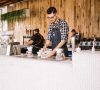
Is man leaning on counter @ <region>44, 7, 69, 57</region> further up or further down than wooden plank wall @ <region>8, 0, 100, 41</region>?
further down

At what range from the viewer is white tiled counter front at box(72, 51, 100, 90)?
1.81 metres

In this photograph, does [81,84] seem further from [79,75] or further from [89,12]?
[89,12]

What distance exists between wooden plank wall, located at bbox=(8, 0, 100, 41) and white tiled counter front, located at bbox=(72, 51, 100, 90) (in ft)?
18.6

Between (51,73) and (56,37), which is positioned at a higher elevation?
(56,37)

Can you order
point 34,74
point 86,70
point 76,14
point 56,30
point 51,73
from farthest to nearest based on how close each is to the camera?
point 76,14
point 56,30
point 34,74
point 51,73
point 86,70

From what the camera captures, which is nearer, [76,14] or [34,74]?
[34,74]

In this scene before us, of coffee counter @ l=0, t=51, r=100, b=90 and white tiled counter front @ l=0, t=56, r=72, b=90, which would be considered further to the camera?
white tiled counter front @ l=0, t=56, r=72, b=90

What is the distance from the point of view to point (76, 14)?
26.9 ft

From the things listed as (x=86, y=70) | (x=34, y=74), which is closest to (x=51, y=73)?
(x=34, y=74)

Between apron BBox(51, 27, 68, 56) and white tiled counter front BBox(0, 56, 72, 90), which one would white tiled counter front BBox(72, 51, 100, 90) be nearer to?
white tiled counter front BBox(0, 56, 72, 90)

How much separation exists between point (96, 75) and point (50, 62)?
2.38ft

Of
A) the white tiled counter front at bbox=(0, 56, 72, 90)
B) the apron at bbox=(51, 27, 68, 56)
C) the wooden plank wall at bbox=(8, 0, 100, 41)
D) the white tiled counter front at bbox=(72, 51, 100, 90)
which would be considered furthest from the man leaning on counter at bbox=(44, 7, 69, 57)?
the wooden plank wall at bbox=(8, 0, 100, 41)

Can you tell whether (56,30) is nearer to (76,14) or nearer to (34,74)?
(34,74)

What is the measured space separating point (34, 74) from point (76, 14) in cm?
579
